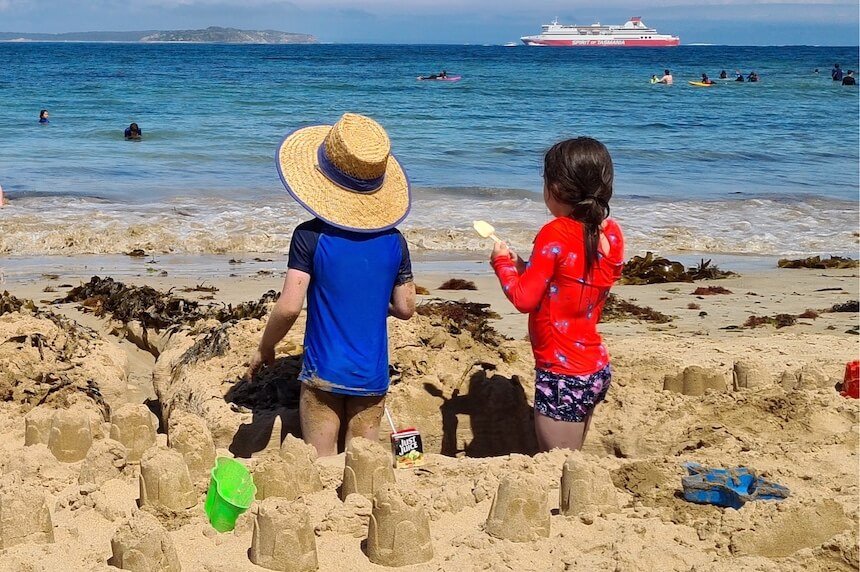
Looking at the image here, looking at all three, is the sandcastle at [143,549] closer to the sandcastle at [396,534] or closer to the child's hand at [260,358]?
the sandcastle at [396,534]

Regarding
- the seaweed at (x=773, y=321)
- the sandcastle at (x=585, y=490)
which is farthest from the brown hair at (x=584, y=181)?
the seaweed at (x=773, y=321)

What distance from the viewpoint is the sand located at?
A: 9.67 ft

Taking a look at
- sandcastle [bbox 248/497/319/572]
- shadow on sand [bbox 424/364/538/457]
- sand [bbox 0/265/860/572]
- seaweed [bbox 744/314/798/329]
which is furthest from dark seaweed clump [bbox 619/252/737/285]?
sandcastle [bbox 248/497/319/572]

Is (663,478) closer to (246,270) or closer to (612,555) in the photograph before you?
(612,555)

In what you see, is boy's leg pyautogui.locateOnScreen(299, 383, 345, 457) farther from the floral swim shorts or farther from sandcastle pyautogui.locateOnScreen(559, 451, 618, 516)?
sandcastle pyautogui.locateOnScreen(559, 451, 618, 516)

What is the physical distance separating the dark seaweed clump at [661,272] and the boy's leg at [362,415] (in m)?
4.91

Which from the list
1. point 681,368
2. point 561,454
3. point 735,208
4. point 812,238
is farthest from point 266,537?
point 735,208

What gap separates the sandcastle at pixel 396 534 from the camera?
2.93 m

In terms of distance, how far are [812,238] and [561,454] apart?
9004 millimetres

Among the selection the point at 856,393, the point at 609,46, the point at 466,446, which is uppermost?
the point at 609,46

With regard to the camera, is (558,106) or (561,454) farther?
(558,106)

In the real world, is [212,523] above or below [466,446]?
above

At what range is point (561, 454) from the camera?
3799 millimetres

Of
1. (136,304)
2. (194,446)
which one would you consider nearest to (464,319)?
(136,304)
